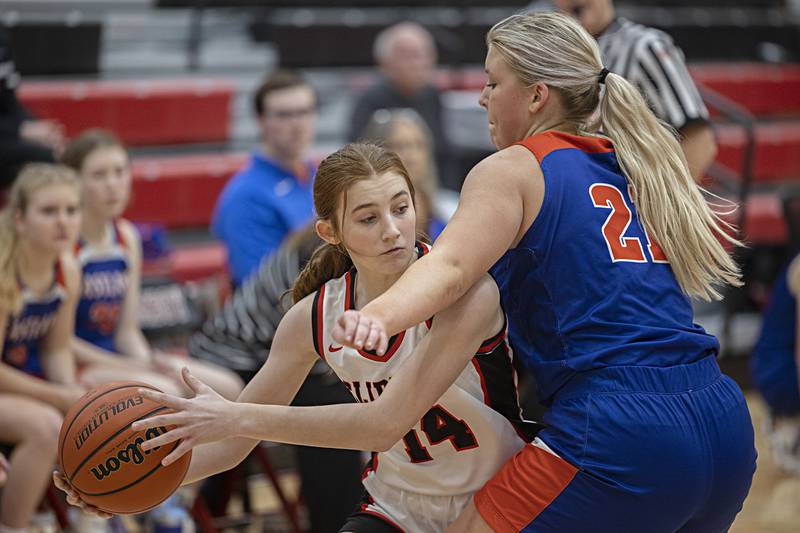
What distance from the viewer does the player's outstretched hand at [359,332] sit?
73.7 inches

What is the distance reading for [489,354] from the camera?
2418 mm

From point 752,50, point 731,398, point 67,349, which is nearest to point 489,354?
point 731,398

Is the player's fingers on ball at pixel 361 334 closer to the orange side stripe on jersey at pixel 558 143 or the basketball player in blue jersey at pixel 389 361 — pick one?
the basketball player in blue jersey at pixel 389 361

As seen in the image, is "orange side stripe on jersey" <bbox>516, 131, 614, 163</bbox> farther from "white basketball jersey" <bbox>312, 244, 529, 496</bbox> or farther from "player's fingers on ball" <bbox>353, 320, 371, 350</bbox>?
"player's fingers on ball" <bbox>353, 320, 371, 350</bbox>

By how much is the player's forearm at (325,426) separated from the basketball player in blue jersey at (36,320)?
1.91m

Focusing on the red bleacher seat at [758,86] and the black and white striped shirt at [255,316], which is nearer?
the black and white striped shirt at [255,316]

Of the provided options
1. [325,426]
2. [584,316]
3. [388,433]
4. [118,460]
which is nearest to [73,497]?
[118,460]

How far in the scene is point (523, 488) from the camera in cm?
226

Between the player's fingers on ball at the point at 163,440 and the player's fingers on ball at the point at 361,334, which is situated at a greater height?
the player's fingers on ball at the point at 361,334

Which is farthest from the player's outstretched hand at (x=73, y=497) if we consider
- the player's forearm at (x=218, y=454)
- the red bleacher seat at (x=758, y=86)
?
the red bleacher seat at (x=758, y=86)

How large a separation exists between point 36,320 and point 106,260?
0.54 m

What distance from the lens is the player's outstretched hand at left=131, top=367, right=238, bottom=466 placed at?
6.95 ft

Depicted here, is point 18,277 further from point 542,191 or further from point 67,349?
point 542,191

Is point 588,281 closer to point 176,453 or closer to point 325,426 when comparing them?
point 325,426
